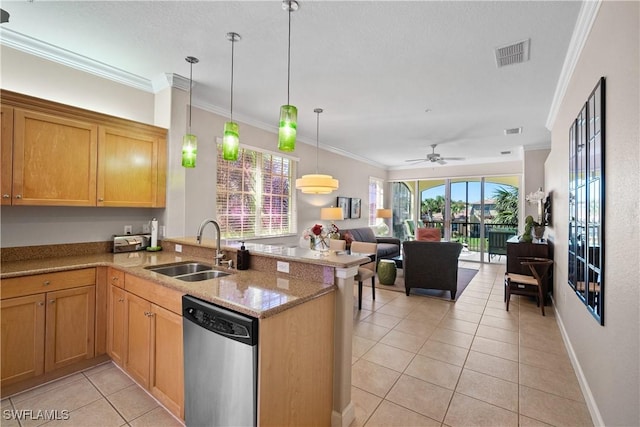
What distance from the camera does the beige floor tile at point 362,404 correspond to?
1907 millimetres

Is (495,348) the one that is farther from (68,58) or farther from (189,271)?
(68,58)

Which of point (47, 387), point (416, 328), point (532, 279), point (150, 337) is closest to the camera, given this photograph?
point (150, 337)

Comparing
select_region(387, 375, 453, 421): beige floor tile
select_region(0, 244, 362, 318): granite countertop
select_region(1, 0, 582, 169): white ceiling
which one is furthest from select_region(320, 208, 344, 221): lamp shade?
select_region(387, 375, 453, 421): beige floor tile

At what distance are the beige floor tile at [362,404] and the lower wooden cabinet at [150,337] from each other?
1107 mm

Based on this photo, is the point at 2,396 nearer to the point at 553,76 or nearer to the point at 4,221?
the point at 4,221

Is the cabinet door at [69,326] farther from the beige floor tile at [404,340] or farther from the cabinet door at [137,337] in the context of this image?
the beige floor tile at [404,340]

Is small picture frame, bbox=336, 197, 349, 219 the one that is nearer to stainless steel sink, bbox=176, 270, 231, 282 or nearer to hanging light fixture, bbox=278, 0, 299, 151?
stainless steel sink, bbox=176, 270, 231, 282

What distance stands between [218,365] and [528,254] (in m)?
4.42

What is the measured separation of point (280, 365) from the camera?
57.6 inches

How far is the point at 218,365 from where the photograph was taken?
1506 mm

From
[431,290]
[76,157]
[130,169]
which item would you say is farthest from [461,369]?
[76,157]

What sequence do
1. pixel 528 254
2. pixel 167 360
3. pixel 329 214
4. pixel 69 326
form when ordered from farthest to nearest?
pixel 329 214 → pixel 528 254 → pixel 69 326 → pixel 167 360

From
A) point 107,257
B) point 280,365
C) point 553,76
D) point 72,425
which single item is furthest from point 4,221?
point 553,76

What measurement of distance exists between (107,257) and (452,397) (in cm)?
318
